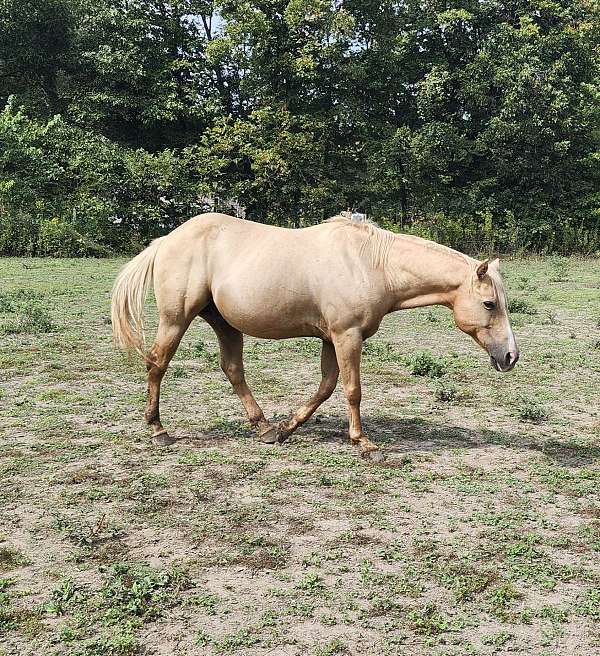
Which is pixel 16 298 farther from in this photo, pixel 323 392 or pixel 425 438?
pixel 425 438

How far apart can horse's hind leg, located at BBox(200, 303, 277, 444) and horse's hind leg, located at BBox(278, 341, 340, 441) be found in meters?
0.25

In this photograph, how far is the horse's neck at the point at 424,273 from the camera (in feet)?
18.6

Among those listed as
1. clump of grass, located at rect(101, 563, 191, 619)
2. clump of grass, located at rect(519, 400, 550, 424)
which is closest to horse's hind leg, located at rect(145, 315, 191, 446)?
clump of grass, located at rect(101, 563, 191, 619)

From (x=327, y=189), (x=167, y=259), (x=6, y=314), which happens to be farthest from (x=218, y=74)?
(x=167, y=259)

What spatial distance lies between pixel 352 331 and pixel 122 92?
87.4ft

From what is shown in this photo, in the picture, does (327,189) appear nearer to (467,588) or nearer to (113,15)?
(113,15)

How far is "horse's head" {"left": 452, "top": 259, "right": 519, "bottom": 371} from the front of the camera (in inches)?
217

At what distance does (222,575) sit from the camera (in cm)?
382

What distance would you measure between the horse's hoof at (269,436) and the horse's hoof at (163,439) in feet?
2.46

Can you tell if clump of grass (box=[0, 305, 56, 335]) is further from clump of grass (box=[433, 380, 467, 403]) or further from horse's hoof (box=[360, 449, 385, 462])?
horse's hoof (box=[360, 449, 385, 462])

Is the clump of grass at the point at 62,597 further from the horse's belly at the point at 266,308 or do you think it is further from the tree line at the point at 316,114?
the tree line at the point at 316,114

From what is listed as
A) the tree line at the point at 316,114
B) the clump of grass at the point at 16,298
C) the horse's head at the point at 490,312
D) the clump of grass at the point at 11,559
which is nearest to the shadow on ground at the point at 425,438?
the horse's head at the point at 490,312

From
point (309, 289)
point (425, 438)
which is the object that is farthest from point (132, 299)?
point (425, 438)

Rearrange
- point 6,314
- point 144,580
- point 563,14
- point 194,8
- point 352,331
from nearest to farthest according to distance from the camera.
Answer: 1. point 144,580
2. point 352,331
3. point 6,314
4. point 563,14
5. point 194,8
